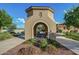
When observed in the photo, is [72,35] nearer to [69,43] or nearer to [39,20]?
[69,43]

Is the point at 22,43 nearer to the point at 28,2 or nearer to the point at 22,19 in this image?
the point at 22,19

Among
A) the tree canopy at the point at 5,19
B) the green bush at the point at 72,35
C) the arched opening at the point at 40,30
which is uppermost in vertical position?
the tree canopy at the point at 5,19

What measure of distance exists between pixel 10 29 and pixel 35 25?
512 millimetres

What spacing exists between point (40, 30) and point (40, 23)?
15 centimetres

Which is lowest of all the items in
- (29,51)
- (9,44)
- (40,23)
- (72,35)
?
(29,51)

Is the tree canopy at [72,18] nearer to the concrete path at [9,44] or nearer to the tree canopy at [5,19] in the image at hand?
the concrete path at [9,44]

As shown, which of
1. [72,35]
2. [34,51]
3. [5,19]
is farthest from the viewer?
[72,35]

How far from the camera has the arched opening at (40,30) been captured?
5.46 meters

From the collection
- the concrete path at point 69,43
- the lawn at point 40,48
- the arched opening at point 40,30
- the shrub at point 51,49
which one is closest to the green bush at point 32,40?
the lawn at point 40,48

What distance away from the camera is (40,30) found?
18.1 feet

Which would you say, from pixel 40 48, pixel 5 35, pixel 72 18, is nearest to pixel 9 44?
pixel 5 35

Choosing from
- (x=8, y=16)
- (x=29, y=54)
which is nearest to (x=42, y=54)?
(x=29, y=54)

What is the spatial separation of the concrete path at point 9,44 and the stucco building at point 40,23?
0.20m

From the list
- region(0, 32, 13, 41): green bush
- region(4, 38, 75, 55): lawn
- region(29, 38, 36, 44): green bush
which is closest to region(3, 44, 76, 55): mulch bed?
region(4, 38, 75, 55): lawn
